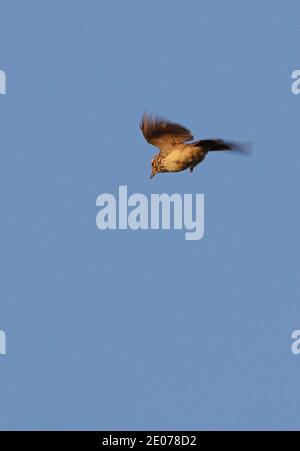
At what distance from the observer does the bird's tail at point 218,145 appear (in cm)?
966

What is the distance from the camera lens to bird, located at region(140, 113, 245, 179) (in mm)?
9812

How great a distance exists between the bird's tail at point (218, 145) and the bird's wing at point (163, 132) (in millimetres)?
222

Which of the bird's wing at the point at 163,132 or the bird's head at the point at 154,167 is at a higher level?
the bird's wing at the point at 163,132

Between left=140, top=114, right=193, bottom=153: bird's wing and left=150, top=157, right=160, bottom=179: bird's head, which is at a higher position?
left=140, top=114, right=193, bottom=153: bird's wing

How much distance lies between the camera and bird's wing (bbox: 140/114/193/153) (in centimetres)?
999

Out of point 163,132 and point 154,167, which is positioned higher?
point 163,132

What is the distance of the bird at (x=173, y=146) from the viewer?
32.2 feet

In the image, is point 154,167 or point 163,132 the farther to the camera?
point 154,167

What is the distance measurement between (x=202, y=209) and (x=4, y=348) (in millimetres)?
2326

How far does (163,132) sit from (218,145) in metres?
0.58

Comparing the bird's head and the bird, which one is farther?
the bird's head

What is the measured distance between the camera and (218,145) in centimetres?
974

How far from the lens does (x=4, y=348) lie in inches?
423

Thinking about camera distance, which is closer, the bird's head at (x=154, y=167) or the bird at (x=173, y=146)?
the bird at (x=173, y=146)
